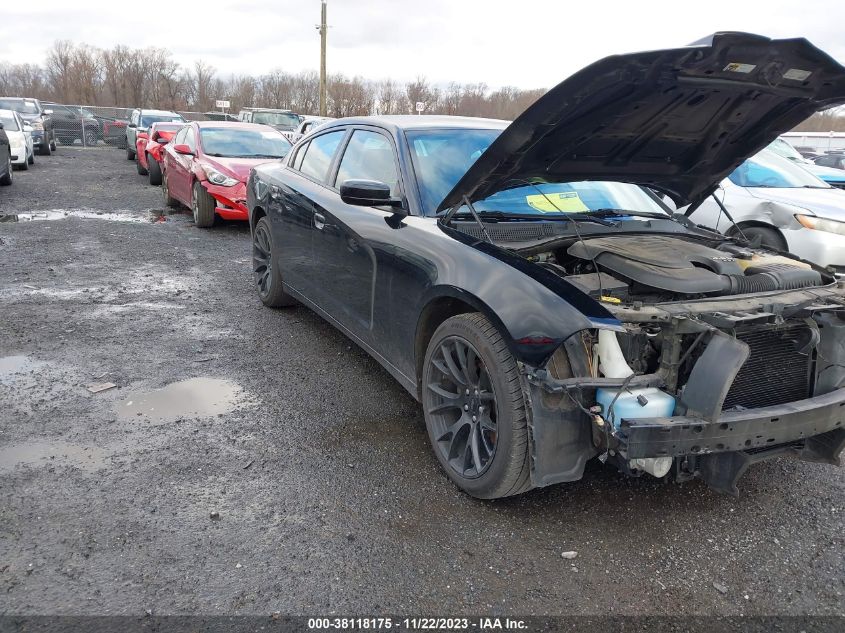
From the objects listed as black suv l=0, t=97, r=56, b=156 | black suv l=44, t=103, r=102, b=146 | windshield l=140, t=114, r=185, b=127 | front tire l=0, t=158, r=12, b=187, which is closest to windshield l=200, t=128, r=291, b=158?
front tire l=0, t=158, r=12, b=187

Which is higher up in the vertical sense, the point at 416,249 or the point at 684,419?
the point at 416,249

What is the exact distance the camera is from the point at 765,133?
351 centimetres

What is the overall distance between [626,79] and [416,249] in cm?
124

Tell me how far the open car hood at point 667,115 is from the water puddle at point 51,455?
2201mm

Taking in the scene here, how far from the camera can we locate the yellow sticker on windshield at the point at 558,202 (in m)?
3.60

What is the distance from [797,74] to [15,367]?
4904mm

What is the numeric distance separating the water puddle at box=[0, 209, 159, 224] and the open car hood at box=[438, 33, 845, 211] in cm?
857

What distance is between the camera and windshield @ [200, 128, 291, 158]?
9945mm

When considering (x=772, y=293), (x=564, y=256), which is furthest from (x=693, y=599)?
(x=564, y=256)

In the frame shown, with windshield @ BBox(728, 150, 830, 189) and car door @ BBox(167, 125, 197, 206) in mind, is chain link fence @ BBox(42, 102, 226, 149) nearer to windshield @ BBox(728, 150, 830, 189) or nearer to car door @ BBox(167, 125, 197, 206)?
car door @ BBox(167, 125, 197, 206)

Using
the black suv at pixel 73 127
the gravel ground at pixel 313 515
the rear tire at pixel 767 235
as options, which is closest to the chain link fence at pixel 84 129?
the black suv at pixel 73 127

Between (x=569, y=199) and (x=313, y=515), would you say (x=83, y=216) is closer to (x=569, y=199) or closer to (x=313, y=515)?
(x=569, y=199)

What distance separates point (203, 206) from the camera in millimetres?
9492

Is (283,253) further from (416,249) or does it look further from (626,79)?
(626,79)
